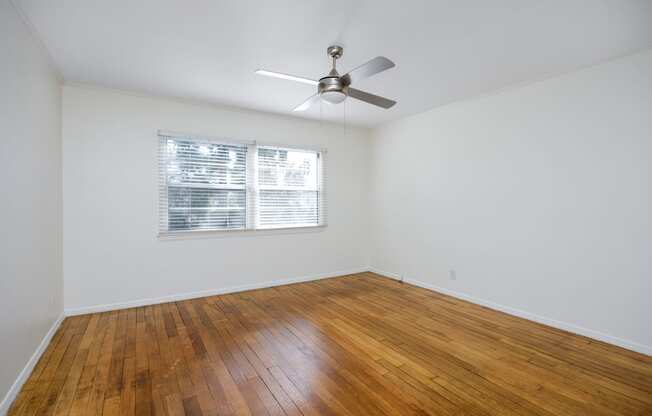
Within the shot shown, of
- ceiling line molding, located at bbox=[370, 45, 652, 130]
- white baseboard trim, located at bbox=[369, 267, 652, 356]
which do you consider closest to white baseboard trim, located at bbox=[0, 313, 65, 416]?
white baseboard trim, located at bbox=[369, 267, 652, 356]

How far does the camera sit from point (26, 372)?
7.06 feet

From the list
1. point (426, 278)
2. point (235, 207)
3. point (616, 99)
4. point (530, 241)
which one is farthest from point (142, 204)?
point (616, 99)

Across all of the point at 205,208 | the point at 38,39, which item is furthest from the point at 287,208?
the point at 38,39

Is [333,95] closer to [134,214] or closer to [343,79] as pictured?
[343,79]

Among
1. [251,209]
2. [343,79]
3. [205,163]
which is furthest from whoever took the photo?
[251,209]

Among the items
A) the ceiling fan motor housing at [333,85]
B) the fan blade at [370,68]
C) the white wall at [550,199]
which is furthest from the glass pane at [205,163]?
the white wall at [550,199]

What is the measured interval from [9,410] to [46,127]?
7.49 feet

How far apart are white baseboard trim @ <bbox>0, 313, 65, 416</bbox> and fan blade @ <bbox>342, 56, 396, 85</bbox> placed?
3.11 metres

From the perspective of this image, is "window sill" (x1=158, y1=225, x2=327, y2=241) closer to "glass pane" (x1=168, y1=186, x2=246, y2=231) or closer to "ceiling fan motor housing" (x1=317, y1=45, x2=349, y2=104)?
"glass pane" (x1=168, y1=186, x2=246, y2=231)

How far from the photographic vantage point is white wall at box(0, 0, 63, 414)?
1.88 m

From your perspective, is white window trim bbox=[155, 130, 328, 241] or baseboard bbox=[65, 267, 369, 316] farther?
white window trim bbox=[155, 130, 328, 241]

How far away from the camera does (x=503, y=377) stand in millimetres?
2199

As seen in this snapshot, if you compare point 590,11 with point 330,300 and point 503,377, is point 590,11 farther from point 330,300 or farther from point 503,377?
point 330,300

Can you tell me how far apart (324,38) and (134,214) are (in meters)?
3.01
